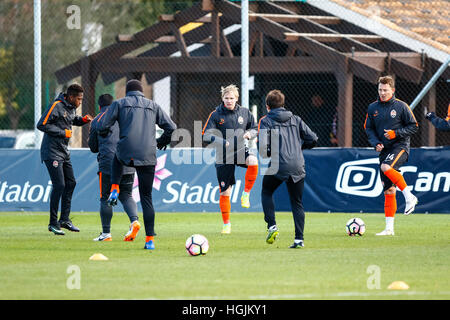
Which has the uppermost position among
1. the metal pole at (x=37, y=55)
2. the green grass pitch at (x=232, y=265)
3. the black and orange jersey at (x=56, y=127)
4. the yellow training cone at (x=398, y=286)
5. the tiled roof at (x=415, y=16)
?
the tiled roof at (x=415, y=16)

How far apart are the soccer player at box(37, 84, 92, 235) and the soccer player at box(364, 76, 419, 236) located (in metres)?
4.13

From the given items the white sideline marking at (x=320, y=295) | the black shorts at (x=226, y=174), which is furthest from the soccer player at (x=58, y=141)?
the white sideline marking at (x=320, y=295)

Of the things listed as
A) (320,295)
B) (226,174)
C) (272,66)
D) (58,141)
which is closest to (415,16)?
(272,66)

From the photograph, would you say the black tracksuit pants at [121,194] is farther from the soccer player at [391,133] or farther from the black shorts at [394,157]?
the black shorts at [394,157]

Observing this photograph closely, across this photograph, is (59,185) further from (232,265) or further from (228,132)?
(232,265)

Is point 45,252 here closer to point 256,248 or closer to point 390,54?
point 256,248

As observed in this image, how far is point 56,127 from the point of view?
13930 millimetres

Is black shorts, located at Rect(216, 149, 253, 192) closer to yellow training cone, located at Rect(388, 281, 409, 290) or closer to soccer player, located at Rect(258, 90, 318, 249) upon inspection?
soccer player, located at Rect(258, 90, 318, 249)

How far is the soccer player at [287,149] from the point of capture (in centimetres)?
1147

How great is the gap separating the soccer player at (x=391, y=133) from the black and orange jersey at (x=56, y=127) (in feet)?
14.0

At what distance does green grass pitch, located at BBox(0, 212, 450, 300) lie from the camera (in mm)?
8133

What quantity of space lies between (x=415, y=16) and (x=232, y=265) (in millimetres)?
16796

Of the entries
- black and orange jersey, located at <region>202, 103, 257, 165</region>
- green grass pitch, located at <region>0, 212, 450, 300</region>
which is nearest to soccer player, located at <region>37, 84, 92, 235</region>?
green grass pitch, located at <region>0, 212, 450, 300</region>

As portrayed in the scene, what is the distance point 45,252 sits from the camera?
1141cm
